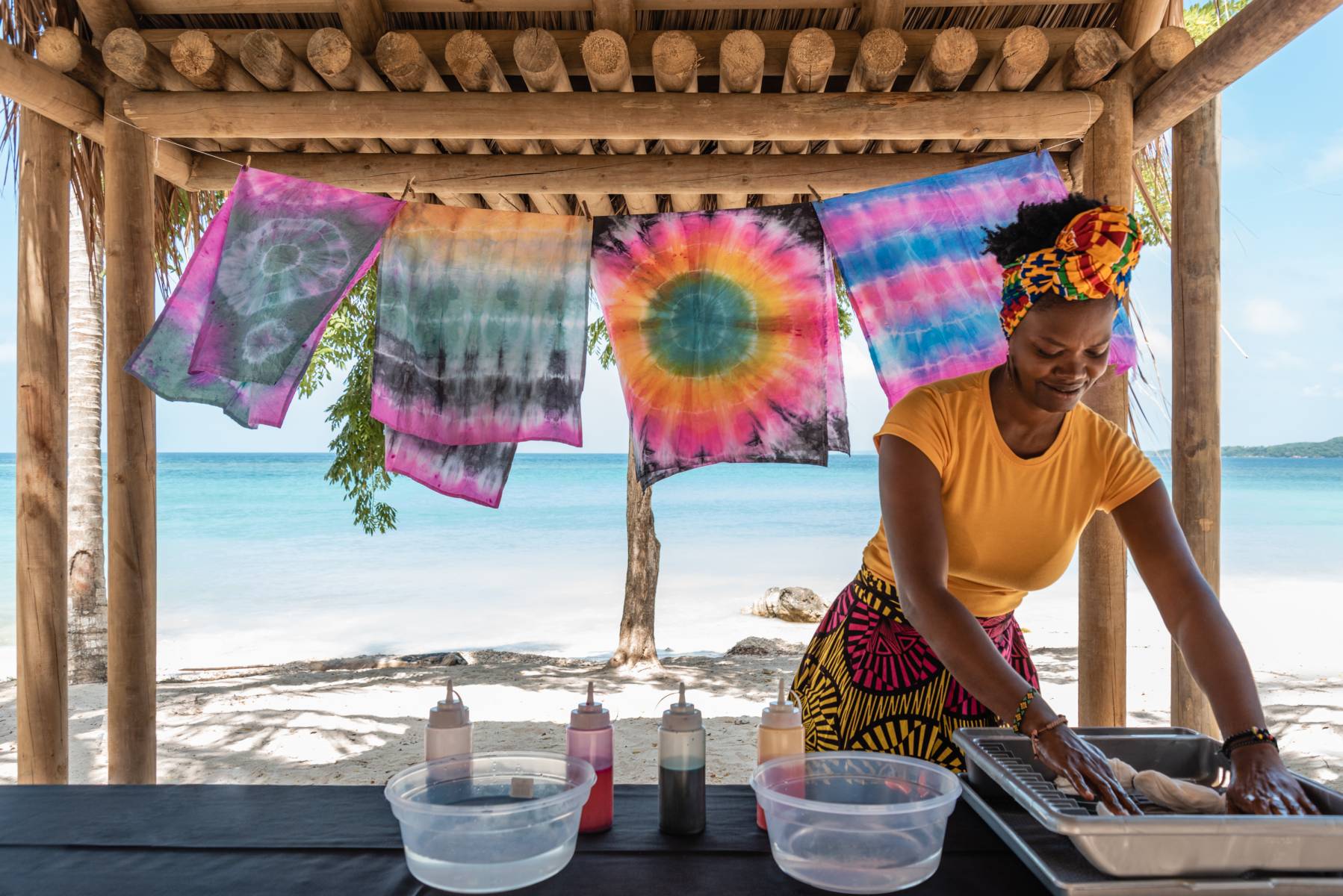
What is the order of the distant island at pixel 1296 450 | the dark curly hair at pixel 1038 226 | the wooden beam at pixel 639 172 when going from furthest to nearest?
the distant island at pixel 1296 450
the wooden beam at pixel 639 172
the dark curly hair at pixel 1038 226

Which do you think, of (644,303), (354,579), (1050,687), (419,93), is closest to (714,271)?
(644,303)

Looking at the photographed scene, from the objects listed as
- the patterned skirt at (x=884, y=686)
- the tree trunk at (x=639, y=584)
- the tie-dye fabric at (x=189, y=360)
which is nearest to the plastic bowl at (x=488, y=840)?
the patterned skirt at (x=884, y=686)

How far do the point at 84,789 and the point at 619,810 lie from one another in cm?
94

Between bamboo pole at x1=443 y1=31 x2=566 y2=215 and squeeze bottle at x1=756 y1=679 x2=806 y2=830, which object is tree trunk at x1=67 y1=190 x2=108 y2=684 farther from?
squeeze bottle at x1=756 y1=679 x2=806 y2=830

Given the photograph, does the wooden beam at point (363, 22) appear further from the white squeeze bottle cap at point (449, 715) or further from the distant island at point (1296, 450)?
the distant island at point (1296, 450)

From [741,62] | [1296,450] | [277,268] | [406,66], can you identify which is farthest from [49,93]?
[1296,450]

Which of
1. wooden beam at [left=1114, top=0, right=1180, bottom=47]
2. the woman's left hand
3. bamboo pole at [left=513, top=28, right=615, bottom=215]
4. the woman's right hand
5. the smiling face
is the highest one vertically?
wooden beam at [left=1114, top=0, right=1180, bottom=47]

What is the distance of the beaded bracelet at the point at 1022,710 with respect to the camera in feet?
4.51

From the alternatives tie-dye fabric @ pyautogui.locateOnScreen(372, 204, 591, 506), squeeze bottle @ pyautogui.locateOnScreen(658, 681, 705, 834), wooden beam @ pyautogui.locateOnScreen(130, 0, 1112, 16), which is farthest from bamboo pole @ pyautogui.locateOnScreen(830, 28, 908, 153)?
squeeze bottle @ pyautogui.locateOnScreen(658, 681, 705, 834)

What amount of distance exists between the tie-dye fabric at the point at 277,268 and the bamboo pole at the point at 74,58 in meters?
0.57

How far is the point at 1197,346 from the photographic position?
316cm

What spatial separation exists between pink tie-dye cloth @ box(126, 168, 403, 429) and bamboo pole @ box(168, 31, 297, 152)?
0.92ft

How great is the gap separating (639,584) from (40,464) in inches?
186

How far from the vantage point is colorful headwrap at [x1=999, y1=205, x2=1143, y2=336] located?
1585mm
